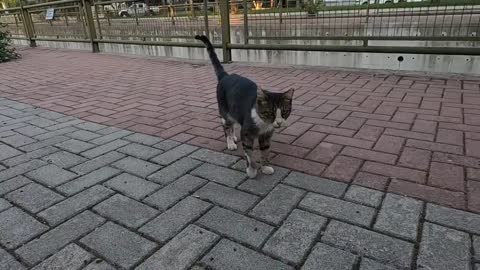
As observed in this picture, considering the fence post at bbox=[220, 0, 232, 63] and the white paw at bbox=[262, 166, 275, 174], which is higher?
the fence post at bbox=[220, 0, 232, 63]

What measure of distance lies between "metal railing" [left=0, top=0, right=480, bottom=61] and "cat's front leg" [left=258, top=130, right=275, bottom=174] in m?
3.49

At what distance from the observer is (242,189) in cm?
223

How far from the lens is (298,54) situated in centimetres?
627

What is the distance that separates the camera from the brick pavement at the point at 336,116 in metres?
2.36

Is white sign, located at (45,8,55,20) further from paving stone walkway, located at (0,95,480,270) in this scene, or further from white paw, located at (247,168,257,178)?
white paw, located at (247,168,257,178)

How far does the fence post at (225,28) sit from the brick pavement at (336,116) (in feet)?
1.60

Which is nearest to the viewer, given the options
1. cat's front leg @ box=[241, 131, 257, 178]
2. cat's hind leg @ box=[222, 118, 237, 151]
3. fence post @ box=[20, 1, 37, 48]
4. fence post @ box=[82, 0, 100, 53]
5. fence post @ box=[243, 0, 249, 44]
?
cat's front leg @ box=[241, 131, 257, 178]

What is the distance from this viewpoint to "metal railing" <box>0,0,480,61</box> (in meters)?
5.01

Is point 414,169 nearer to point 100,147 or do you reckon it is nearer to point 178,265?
point 178,265

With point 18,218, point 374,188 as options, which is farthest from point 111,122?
point 374,188

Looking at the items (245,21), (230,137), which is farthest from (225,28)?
(230,137)

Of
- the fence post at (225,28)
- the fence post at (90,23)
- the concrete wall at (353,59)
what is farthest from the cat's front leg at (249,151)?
the fence post at (90,23)

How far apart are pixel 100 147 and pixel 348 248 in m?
2.27

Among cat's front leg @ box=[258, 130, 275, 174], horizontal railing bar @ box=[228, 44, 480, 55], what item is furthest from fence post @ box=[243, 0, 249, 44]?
cat's front leg @ box=[258, 130, 275, 174]
